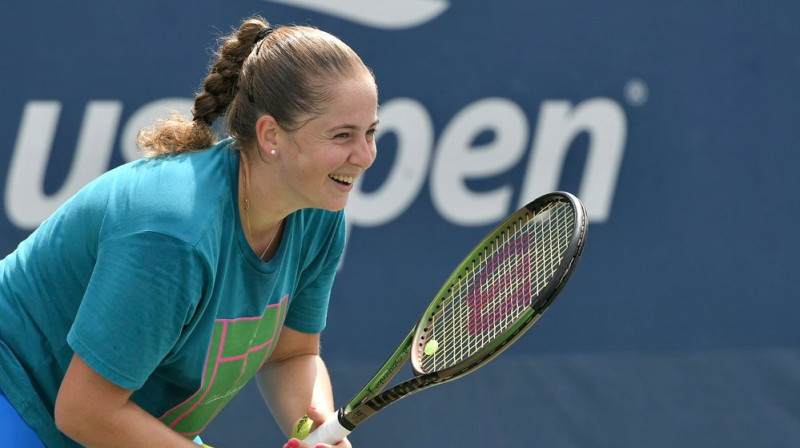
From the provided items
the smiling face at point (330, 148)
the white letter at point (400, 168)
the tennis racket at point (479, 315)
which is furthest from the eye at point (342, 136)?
the white letter at point (400, 168)

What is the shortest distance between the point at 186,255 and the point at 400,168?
1.87 m

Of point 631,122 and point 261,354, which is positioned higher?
point 631,122

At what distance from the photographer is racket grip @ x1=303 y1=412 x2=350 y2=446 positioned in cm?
211

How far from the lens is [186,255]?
5.64ft

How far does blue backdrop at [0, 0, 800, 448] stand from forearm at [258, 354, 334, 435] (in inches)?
47.0

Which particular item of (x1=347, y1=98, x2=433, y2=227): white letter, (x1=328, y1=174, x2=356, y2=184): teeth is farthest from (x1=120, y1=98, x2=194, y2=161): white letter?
(x1=328, y1=174, x2=356, y2=184): teeth

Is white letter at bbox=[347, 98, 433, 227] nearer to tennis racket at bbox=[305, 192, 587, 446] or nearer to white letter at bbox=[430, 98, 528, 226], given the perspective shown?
white letter at bbox=[430, 98, 528, 226]

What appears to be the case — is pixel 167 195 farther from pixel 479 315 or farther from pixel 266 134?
pixel 479 315

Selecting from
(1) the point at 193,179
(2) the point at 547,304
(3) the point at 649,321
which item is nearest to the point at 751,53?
(3) the point at 649,321

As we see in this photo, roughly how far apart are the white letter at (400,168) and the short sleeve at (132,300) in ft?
5.92

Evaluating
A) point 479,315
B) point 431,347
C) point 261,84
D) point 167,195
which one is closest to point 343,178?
point 261,84

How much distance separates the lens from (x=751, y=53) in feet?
11.8

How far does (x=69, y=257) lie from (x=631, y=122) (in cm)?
215

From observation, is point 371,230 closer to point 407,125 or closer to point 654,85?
point 407,125
